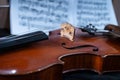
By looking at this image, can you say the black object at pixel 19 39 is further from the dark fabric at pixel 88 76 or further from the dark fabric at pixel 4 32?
the dark fabric at pixel 4 32

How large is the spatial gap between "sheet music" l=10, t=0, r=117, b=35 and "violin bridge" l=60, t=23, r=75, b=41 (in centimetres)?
21

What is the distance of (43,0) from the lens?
4.56 ft

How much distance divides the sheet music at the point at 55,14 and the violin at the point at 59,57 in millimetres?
168

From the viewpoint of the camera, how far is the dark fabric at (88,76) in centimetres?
99

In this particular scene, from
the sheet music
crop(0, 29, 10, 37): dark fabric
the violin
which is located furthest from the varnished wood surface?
crop(0, 29, 10, 37): dark fabric

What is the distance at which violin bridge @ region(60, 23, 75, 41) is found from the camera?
1131 mm

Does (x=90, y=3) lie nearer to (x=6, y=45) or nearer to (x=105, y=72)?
(x=105, y=72)

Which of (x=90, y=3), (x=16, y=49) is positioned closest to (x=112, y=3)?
(x=90, y=3)

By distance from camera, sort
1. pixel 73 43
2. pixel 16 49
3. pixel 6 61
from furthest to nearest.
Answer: pixel 73 43 → pixel 16 49 → pixel 6 61

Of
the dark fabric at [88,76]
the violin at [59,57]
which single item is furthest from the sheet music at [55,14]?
the dark fabric at [88,76]

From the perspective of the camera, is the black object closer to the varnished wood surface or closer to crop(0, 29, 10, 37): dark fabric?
the varnished wood surface

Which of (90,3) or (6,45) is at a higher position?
(90,3)

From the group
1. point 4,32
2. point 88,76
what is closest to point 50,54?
point 88,76

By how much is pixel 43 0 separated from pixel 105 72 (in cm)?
60
